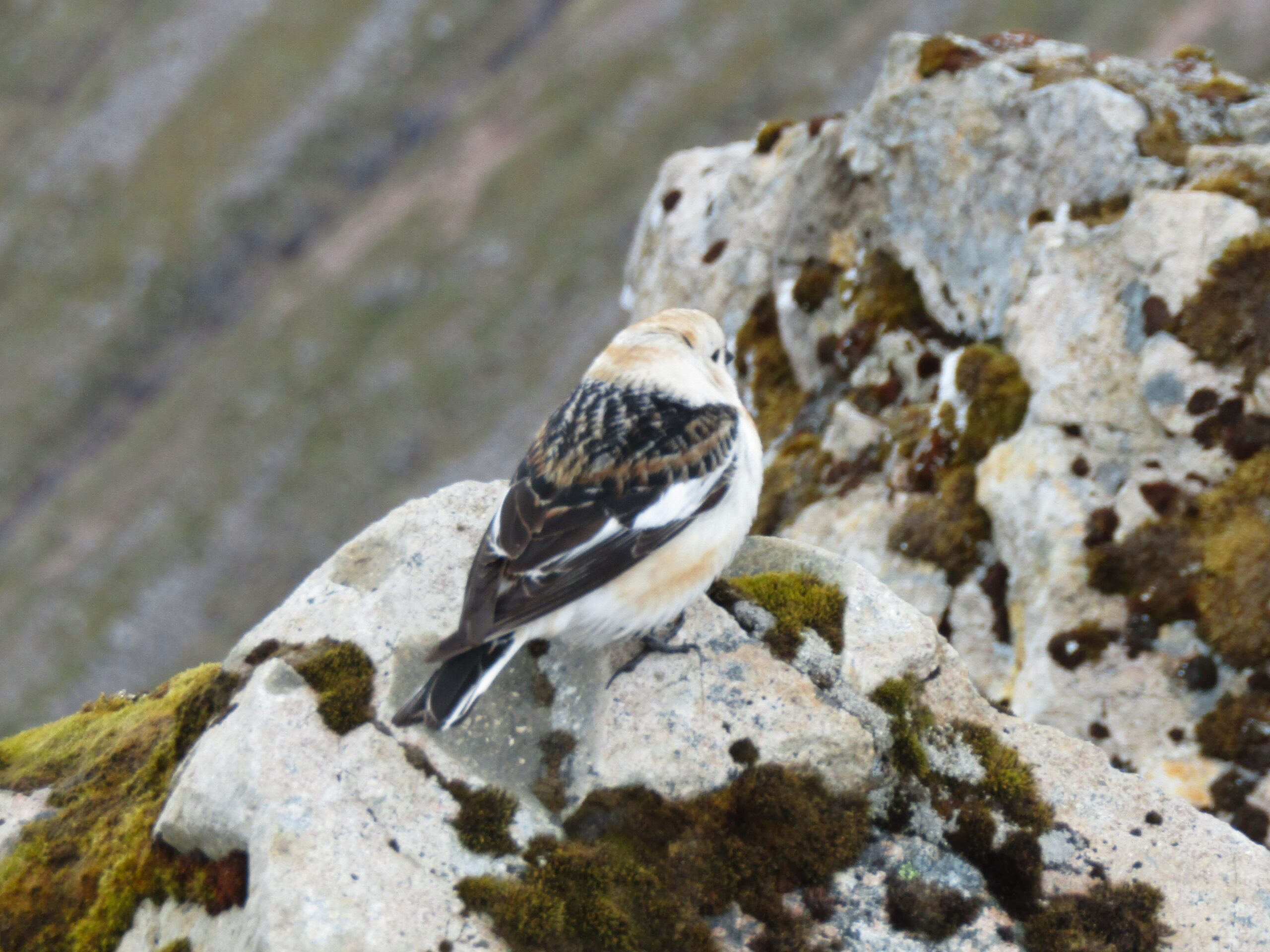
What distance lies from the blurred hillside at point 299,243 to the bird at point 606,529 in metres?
68.5

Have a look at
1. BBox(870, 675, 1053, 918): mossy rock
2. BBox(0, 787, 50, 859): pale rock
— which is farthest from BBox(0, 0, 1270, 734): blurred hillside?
BBox(870, 675, 1053, 918): mossy rock

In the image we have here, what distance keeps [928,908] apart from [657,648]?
3192 millimetres

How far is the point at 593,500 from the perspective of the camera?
28.4ft

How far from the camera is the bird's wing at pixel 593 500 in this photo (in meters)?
7.96

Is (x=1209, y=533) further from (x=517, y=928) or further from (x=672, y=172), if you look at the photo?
(x=672, y=172)

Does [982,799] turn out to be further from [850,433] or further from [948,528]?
[850,433]

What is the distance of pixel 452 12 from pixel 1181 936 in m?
136

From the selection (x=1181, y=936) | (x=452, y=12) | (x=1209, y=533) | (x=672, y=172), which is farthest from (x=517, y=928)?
(x=452, y=12)

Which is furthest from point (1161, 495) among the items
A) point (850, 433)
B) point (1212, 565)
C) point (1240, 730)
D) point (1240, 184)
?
point (850, 433)

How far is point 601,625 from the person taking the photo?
8617mm

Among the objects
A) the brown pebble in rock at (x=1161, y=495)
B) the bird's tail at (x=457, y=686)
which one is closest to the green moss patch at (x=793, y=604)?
the bird's tail at (x=457, y=686)

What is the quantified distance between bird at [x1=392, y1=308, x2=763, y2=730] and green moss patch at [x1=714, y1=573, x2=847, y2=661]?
2.56 ft

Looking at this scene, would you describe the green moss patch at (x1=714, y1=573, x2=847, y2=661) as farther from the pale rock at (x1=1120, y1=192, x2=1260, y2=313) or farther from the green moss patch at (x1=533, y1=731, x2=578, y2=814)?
the pale rock at (x1=1120, y1=192, x2=1260, y2=313)

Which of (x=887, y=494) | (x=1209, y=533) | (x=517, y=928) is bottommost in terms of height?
(x=1209, y=533)
